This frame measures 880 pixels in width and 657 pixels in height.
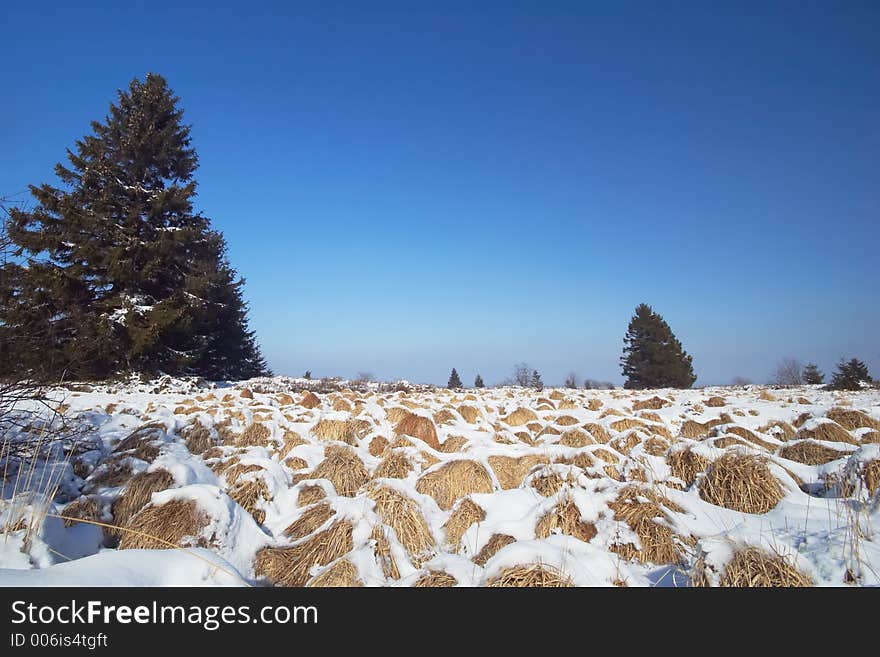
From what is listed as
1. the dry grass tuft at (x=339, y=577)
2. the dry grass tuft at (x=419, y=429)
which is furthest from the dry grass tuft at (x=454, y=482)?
the dry grass tuft at (x=339, y=577)

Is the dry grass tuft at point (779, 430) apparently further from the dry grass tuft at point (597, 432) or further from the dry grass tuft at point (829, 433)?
the dry grass tuft at point (597, 432)

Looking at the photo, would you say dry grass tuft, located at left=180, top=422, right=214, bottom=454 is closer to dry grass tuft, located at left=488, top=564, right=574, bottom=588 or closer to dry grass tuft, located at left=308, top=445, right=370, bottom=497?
dry grass tuft, located at left=308, top=445, right=370, bottom=497

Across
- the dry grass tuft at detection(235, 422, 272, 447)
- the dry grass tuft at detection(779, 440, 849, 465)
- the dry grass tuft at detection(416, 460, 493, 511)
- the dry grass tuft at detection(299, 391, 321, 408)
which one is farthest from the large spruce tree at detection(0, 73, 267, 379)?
the dry grass tuft at detection(779, 440, 849, 465)

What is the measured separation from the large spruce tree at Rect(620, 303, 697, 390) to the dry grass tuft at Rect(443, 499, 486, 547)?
33.2 meters

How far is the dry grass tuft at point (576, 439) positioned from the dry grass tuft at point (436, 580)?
559 centimetres

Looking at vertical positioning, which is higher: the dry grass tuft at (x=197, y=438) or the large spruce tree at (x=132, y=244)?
the large spruce tree at (x=132, y=244)

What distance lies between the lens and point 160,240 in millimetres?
16891

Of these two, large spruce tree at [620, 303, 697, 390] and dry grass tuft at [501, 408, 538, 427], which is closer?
dry grass tuft at [501, 408, 538, 427]

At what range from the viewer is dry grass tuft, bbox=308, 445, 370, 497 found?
582 centimetres

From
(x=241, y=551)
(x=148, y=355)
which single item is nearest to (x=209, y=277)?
(x=148, y=355)

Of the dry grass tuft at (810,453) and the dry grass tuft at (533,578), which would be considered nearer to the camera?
the dry grass tuft at (533,578)

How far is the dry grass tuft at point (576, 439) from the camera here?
7695 mm
